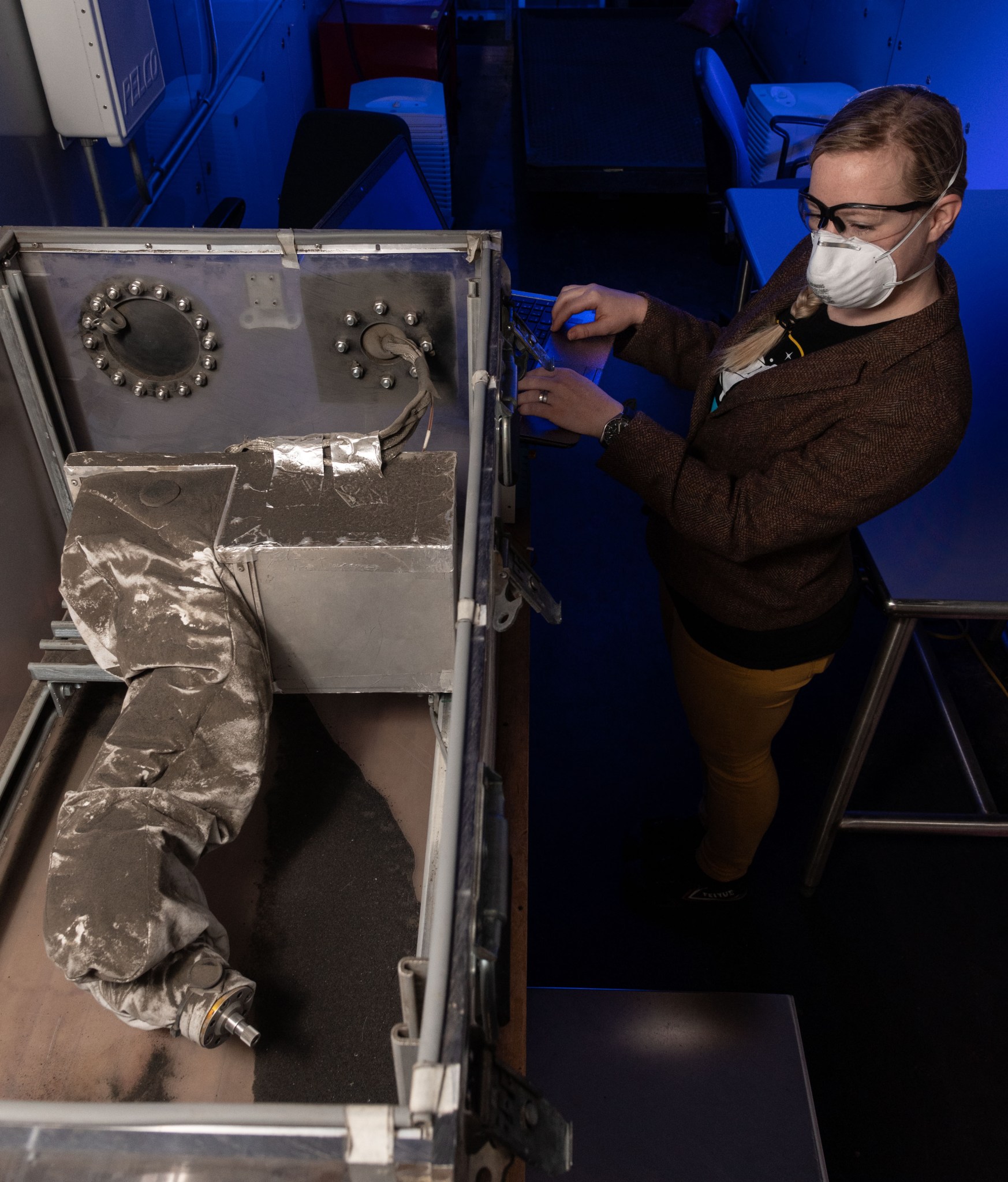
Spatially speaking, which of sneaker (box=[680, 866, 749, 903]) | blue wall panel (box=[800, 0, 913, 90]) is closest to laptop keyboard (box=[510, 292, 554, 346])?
sneaker (box=[680, 866, 749, 903])

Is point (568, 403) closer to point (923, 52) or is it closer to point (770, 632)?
point (770, 632)

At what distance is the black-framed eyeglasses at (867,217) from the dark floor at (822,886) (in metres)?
1.26

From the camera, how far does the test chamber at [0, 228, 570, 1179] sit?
2.07 ft

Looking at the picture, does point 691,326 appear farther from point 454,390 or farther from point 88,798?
point 88,798

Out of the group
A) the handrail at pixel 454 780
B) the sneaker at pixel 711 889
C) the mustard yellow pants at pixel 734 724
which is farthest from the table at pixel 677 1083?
the handrail at pixel 454 780

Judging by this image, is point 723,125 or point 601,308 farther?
point 723,125

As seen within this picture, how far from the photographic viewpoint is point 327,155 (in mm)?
2303

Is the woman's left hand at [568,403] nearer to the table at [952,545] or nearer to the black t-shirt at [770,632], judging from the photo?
the black t-shirt at [770,632]

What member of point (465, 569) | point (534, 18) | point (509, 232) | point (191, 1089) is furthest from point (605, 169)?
point (191, 1089)

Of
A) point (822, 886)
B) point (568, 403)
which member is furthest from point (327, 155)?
point (822, 886)

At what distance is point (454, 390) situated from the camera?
1.37m

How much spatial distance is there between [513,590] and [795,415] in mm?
395

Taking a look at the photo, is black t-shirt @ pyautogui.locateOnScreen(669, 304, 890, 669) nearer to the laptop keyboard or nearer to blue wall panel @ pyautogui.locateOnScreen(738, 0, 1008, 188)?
the laptop keyboard

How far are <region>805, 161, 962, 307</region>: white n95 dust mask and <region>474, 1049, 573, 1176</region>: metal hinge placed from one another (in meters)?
0.87
